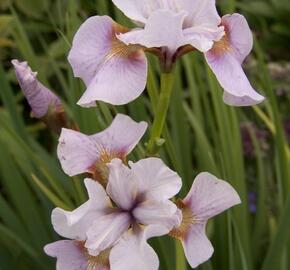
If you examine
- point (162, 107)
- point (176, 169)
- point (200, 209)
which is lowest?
point (176, 169)

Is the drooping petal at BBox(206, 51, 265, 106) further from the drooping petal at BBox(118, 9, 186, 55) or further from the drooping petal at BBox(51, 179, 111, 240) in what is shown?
the drooping petal at BBox(51, 179, 111, 240)

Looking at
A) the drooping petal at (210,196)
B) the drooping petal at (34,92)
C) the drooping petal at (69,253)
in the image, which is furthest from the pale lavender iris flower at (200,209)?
the drooping petal at (34,92)

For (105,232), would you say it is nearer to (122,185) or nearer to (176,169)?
(122,185)

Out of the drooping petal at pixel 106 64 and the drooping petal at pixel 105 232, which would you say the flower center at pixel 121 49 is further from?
the drooping petal at pixel 105 232

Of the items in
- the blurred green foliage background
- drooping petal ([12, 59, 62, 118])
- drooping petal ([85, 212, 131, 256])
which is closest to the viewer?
drooping petal ([85, 212, 131, 256])

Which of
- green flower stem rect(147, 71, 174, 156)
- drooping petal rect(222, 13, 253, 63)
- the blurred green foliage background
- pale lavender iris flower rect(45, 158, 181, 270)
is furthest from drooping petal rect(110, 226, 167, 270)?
the blurred green foliage background

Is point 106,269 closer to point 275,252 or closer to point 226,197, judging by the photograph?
point 226,197

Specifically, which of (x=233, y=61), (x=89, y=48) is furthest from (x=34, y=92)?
(x=233, y=61)
